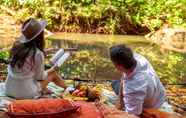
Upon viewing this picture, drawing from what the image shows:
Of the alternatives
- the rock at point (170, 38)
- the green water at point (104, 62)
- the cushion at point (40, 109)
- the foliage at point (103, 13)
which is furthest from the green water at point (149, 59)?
the cushion at point (40, 109)

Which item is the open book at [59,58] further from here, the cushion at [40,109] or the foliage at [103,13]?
the foliage at [103,13]

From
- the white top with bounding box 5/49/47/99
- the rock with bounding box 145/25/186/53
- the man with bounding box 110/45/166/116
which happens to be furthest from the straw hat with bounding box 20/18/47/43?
the rock with bounding box 145/25/186/53

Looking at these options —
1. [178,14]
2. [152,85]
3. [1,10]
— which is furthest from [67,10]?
[152,85]

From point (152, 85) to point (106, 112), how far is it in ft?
1.56

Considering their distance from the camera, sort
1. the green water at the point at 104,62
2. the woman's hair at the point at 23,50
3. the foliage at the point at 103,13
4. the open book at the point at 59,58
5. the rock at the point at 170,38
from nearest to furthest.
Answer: the woman's hair at the point at 23,50 → the open book at the point at 59,58 → the green water at the point at 104,62 → the rock at the point at 170,38 → the foliage at the point at 103,13

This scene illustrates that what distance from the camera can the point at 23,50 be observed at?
4.38 m

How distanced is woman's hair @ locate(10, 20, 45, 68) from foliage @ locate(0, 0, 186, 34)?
12422mm

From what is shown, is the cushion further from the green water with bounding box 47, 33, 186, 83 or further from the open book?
Answer: the green water with bounding box 47, 33, 186, 83

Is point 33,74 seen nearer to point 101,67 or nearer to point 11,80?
point 11,80

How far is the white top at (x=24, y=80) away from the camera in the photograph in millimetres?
4398

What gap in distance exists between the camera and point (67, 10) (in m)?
17.2

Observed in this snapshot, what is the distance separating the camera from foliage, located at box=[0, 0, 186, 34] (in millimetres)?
17016

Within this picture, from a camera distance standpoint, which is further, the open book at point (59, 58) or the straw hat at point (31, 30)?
the open book at point (59, 58)

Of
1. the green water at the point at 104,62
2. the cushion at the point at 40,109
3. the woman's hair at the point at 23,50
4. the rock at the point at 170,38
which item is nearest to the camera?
the cushion at the point at 40,109
